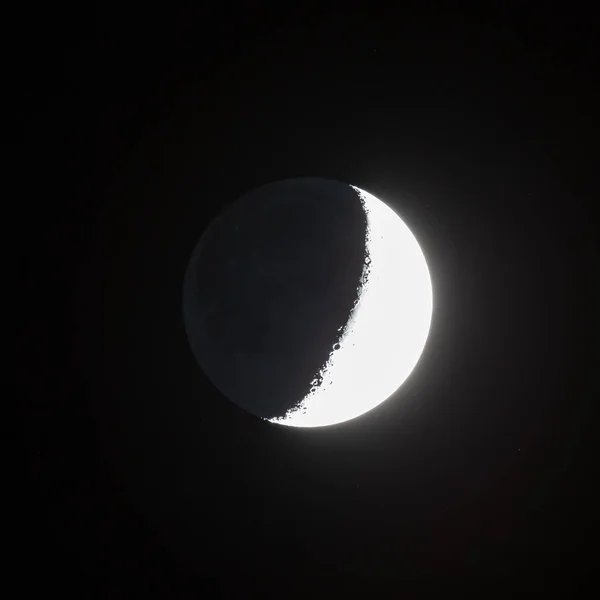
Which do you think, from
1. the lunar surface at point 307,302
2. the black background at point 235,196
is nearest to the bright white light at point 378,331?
the lunar surface at point 307,302

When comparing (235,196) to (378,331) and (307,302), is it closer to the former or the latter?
(307,302)

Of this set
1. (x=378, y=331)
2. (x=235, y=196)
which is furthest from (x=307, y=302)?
(x=235, y=196)

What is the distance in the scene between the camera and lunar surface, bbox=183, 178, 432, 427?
3496mm

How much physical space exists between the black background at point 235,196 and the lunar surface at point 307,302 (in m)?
0.15

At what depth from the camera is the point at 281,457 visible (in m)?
3.82

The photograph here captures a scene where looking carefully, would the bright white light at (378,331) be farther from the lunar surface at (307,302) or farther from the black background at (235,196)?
the black background at (235,196)

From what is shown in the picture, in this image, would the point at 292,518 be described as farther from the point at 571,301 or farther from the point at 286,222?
the point at 571,301

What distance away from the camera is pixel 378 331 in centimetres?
360

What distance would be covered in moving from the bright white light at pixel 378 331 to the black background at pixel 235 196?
0.13m

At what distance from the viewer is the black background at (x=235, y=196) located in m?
3.49

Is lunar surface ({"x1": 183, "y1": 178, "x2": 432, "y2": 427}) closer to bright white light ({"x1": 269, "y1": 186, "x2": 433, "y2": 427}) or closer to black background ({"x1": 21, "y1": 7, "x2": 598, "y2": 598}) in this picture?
bright white light ({"x1": 269, "y1": 186, "x2": 433, "y2": 427})

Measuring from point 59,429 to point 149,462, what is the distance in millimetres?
574

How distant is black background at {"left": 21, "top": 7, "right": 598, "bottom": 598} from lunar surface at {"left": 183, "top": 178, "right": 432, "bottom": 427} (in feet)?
0.50

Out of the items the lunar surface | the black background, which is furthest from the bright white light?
the black background
